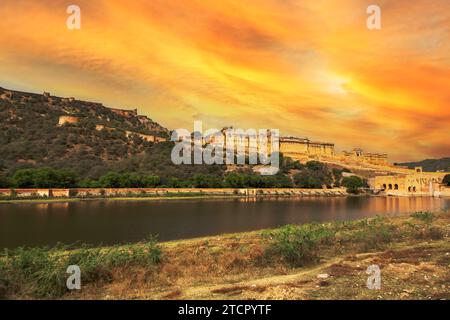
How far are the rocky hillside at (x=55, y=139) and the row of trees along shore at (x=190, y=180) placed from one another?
8.20 metres

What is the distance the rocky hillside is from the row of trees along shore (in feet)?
26.9

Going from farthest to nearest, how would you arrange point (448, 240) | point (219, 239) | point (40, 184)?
point (40, 184) → point (219, 239) → point (448, 240)

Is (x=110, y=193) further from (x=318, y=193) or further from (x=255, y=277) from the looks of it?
(x=255, y=277)

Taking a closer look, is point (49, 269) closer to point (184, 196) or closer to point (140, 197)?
point (140, 197)

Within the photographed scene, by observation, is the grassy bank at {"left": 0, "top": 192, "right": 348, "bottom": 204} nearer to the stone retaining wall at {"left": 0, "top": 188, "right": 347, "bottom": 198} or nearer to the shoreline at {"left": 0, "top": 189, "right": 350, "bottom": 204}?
the shoreline at {"left": 0, "top": 189, "right": 350, "bottom": 204}

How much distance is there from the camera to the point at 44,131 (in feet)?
255

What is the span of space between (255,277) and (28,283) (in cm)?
504

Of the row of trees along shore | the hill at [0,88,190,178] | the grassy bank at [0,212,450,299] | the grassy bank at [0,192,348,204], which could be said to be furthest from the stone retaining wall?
the grassy bank at [0,212,450,299]

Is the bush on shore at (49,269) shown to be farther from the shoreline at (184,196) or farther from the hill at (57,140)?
the hill at (57,140)

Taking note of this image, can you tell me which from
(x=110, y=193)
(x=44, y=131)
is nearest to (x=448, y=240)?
(x=110, y=193)

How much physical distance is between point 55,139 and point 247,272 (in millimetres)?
74143

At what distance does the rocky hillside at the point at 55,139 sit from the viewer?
6425 cm

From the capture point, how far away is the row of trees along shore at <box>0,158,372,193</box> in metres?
47.6

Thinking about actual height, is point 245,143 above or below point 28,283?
above
